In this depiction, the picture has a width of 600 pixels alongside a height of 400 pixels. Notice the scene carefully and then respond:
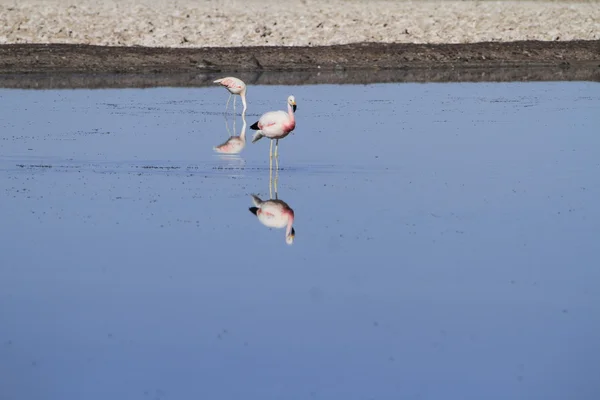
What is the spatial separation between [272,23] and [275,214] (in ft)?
65.3

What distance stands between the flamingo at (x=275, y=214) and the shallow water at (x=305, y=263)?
0.11 metres

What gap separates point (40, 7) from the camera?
31.3 m

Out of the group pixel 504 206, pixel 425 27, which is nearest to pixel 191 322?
pixel 504 206

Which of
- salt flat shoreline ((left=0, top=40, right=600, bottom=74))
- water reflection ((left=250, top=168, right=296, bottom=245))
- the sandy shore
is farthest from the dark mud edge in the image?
water reflection ((left=250, top=168, right=296, bottom=245))

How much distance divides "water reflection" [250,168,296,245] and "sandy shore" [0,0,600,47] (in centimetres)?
1714

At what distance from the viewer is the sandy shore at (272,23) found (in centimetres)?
2939

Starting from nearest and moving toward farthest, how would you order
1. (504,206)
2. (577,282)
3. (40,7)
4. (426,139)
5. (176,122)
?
1. (577,282)
2. (504,206)
3. (426,139)
4. (176,122)
5. (40,7)

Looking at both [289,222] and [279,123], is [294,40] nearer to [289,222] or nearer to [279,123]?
[279,123]

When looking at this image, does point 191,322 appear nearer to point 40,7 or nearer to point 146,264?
point 146,264

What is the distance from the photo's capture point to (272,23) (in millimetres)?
31047

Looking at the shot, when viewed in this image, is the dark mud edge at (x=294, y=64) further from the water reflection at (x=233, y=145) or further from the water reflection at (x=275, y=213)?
the water reflection at (x=275, y=213)

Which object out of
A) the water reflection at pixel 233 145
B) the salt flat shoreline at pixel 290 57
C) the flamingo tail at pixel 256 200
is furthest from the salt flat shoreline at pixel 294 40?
the flamingo tail at pixel 256 200

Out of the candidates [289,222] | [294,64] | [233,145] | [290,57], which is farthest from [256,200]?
[290,57]

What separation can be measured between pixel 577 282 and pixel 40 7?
79.8 feet
